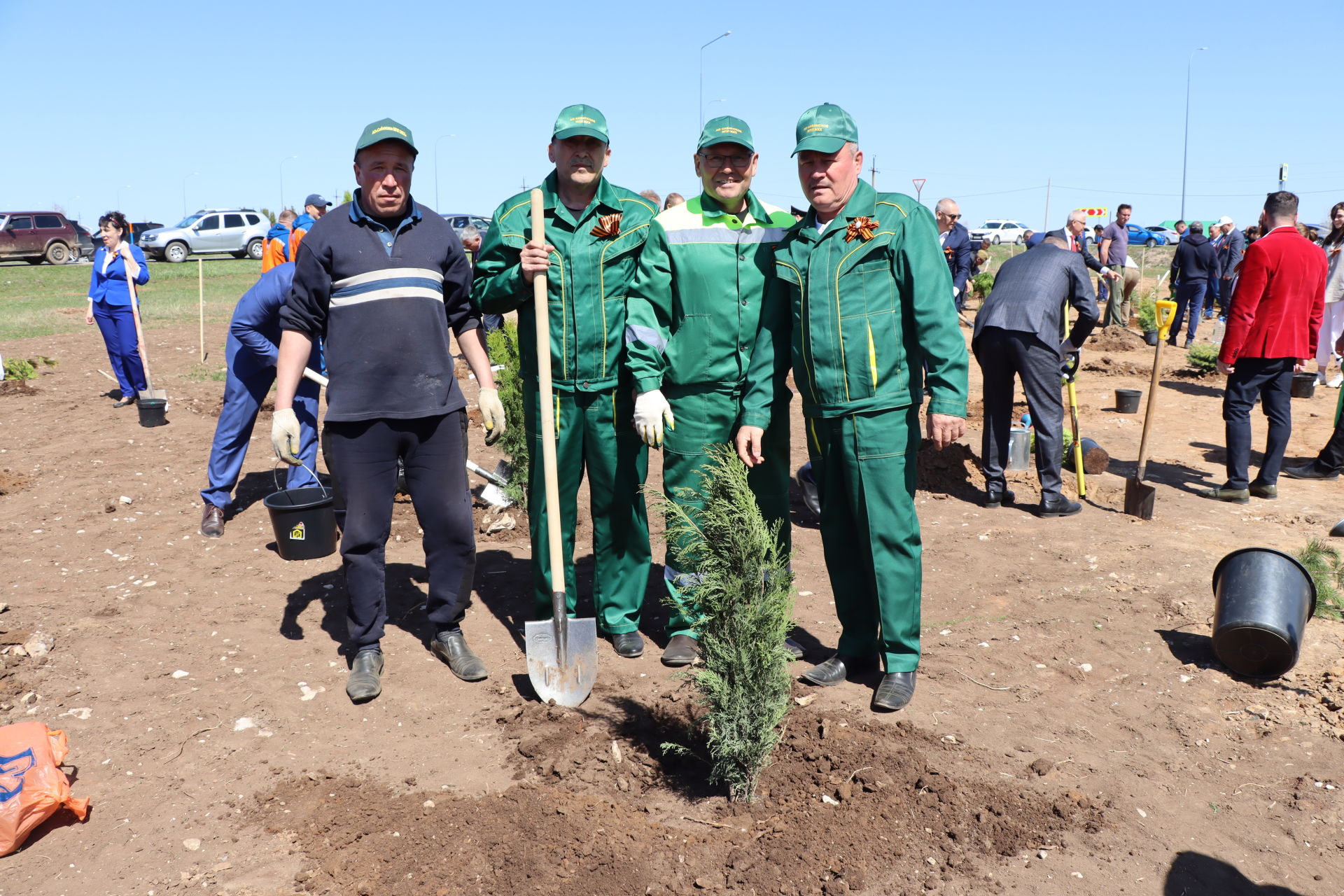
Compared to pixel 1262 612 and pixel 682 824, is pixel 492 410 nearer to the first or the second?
pixel 682 824

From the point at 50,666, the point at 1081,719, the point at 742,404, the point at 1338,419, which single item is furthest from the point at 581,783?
the point at 1338,419

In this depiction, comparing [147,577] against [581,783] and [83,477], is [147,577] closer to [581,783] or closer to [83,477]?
[83,477]

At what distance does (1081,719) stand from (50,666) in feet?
14.7

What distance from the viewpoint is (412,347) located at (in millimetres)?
4035

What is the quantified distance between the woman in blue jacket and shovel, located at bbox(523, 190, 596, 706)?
7396mm

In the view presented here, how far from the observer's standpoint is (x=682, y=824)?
3291 mm

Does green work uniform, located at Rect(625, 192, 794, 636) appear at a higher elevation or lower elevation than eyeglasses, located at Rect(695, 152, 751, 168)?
lower

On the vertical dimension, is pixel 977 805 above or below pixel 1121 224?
below

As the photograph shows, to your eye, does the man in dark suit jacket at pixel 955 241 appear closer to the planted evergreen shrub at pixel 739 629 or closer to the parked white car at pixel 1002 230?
the planted evergreen shrub at pixel 739 629

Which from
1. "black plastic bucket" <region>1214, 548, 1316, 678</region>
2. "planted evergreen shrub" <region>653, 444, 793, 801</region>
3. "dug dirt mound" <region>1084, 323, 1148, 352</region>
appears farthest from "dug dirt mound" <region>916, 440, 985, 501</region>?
"dug dirt mound" <region>1084, 323, 1148, 352</region>

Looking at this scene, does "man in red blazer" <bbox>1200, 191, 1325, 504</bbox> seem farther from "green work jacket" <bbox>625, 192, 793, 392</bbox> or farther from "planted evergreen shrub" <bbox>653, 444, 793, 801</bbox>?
"planted evergreen shrub" <bbox>653, 444, 793, 801</bbox>

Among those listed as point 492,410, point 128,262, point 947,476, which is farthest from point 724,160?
point 128,262

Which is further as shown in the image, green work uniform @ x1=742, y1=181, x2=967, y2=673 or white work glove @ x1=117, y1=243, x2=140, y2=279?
white work glove @ x1=117, y1=243, x2=140, y2=279

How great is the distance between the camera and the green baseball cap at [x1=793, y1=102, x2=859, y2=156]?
3766 millimetres
